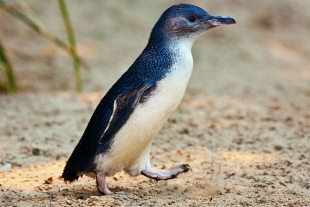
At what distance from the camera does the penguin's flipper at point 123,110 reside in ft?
10.6

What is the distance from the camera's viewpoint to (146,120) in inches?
129

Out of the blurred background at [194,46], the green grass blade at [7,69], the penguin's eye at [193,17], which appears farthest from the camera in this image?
the blurred background at [194,46]

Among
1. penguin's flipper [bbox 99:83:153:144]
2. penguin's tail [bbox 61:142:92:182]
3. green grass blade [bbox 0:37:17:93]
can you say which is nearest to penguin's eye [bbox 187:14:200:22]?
penguin's flipper [bbox 99:83:153:144]

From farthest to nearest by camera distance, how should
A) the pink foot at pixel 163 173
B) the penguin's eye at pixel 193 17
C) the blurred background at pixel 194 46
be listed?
the blurred background at pixel 194 46
the pink foot at pixel 163 173
the penguin's eye at pixel 193 17

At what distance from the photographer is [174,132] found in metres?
4.84

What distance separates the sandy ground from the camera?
3.56m

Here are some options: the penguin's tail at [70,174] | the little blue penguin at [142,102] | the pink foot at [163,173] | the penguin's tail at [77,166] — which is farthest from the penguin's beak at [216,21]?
the penguin's tail at [70,174]

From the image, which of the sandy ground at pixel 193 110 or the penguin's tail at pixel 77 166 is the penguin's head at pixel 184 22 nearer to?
the penguin's tail at pixel 77 166

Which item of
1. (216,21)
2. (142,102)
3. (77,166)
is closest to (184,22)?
(216,21)

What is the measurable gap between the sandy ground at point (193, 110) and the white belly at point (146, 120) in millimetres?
232

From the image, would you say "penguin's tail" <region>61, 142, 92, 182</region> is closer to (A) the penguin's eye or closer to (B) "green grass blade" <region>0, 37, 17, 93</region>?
(A) the penguin's eye

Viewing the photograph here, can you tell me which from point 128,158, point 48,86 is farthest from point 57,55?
point 128,158

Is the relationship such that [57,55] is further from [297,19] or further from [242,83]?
[297,19]

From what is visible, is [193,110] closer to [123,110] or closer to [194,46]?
[123,110]
